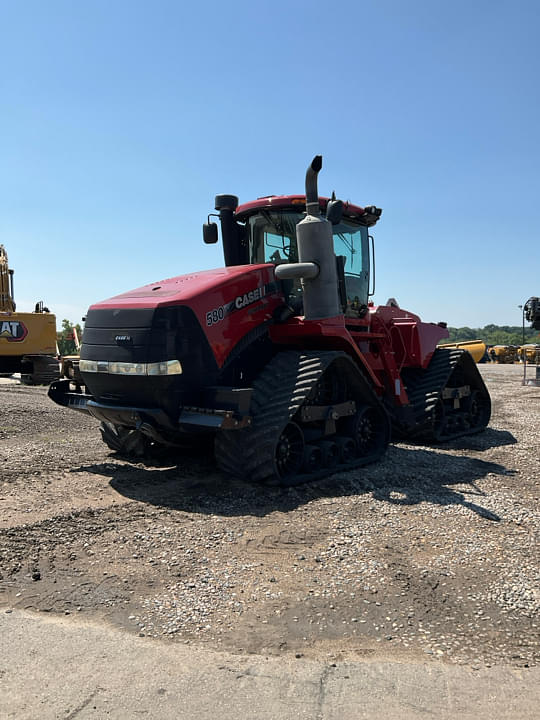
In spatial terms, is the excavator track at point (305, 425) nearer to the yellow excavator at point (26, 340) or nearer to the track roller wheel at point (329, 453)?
the track roller wheel at point (329, 453)

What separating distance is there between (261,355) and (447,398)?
3940 millimetres

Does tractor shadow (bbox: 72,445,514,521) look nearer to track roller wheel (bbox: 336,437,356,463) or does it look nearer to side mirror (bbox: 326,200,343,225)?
track roller wheel (bbox: 336,437,356,463)

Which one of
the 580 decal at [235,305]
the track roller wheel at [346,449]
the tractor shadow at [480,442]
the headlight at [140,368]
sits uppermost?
the 580 decal at [235,305]

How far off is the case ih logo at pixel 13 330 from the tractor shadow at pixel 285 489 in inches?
452

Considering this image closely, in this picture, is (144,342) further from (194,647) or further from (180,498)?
(194,647)

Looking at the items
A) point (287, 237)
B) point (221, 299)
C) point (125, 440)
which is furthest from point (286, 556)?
point (287, 237)

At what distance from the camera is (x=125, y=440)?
7750 mm

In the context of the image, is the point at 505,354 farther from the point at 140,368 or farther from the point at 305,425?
the point at 140,368

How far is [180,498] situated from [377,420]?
10.4 ft

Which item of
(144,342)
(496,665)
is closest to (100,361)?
(144,342)

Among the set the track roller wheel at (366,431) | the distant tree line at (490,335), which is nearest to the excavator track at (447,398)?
the track roller wheel at (366,431)

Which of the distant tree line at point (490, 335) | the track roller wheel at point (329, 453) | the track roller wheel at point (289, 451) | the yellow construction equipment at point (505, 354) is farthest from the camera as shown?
the distant tree line at point (490, 335)

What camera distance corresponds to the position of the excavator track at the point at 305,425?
20.9 ft

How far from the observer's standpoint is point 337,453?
743 cm
